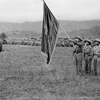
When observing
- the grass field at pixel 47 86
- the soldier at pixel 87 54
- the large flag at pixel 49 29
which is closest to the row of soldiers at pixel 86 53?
the soldier at pixel 87 54

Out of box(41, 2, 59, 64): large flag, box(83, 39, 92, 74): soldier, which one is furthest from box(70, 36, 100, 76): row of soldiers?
box(41, 2, 59, 64): large flag

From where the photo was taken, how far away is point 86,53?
12.3 meters

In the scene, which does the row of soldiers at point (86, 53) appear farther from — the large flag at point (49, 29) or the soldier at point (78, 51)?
the large flag at point (49, 29)

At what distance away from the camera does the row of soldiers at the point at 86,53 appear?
38.0 ft

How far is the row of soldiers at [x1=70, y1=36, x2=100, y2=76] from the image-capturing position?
11594mm

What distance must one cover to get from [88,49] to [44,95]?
450 cm

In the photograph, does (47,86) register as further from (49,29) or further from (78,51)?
(78,51)

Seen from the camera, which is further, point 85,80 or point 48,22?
point 85,80

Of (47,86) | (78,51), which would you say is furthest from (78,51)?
(47,86)

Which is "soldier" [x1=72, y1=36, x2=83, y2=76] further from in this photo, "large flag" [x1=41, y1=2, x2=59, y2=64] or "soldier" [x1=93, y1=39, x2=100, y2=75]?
"large flag" [x1=41, y1=2, x2=59, y2=64]

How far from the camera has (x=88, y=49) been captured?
1214 centimetres

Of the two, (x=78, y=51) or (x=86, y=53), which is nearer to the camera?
(x=78, y=51)

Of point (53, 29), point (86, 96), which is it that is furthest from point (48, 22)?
point (86, 96)

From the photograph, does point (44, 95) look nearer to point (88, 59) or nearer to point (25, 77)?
point (25, 77)
